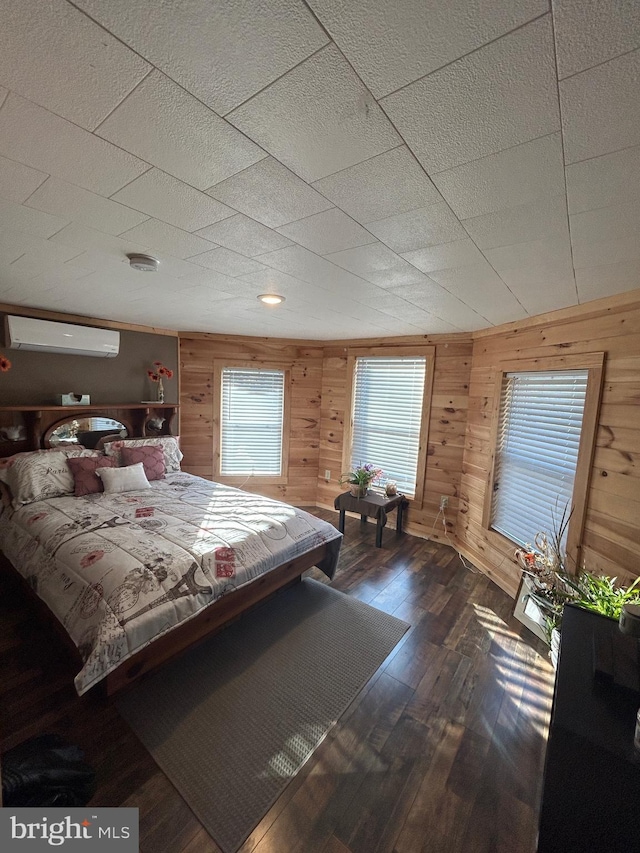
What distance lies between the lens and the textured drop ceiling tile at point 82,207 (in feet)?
3.97

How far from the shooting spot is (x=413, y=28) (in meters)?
0.63

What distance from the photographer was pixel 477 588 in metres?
3.12

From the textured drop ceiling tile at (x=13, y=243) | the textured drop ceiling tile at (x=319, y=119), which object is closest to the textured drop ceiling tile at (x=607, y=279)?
the textured drop ceiling tile at (x=319, y=119)

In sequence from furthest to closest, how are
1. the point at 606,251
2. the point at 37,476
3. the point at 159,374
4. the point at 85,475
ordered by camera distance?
the point at 159,374 < the point at 85,475 < the point at 37,476 < the point at 606,251

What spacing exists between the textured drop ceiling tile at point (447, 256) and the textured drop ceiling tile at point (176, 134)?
92cm

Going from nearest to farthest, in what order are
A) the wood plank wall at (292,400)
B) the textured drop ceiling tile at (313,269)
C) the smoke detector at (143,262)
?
1. the textured drop ceiling tile at (313,269)
2. the smoke detector at (143,262)
3. the wood plank wall at (292,400)

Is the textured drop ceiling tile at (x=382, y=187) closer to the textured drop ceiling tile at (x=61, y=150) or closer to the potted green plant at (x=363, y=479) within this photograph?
the textured drop ceiling tile at (x=61, y=150)

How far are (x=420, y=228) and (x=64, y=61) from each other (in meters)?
1.16

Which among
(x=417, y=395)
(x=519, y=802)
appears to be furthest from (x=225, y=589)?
(x=417, y=395)

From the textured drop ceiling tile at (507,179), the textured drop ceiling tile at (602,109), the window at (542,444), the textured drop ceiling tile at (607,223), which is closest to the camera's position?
the textured drop ceiling tile at (602,109)

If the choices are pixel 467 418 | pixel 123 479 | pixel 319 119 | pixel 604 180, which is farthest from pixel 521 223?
pixel 123 479

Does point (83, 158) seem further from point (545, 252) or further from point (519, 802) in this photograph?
point (519, 802)

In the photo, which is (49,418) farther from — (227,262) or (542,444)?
(542,444)

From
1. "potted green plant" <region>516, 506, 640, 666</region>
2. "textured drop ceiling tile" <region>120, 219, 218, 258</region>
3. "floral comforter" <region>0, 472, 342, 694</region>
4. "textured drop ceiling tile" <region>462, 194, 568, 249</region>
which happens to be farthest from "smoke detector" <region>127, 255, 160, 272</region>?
"potted green plant" <region>516, 506, 640, 666</region>
